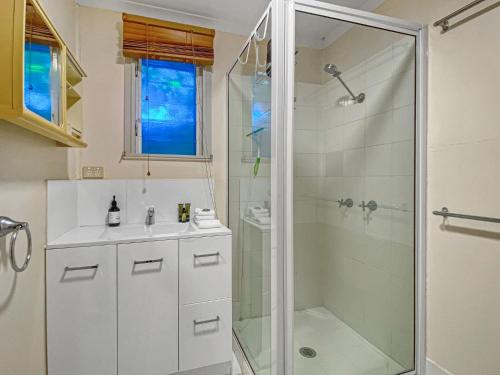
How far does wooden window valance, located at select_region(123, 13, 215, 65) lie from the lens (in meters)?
1.85

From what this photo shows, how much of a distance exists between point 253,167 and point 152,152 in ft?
2.91

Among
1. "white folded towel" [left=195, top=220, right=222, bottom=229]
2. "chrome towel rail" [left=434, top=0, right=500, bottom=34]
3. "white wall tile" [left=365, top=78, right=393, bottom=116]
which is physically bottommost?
"white folded towel" [left=195, top=220, right=222, bottom=229]

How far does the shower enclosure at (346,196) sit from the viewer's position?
53.2 inches

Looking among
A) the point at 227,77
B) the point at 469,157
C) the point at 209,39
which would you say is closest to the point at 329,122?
the point at 469,157

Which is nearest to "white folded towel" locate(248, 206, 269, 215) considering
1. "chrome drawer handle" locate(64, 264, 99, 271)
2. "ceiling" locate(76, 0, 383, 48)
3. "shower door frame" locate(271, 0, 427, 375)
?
"shower door frame" locate(271, 0, 427, 375)

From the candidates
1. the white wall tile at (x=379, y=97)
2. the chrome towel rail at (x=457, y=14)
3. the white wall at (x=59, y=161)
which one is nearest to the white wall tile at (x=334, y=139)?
the white wall tile at (x=379, y=97)

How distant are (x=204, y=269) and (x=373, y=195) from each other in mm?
1109

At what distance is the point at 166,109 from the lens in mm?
2033

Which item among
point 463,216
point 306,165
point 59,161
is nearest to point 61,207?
point 59,161

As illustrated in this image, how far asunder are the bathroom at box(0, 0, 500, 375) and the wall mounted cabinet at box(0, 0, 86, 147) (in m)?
0.01

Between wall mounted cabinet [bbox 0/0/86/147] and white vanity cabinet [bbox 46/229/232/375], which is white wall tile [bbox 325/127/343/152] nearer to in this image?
white vanity cabinet [bbox 46/229/232/375]

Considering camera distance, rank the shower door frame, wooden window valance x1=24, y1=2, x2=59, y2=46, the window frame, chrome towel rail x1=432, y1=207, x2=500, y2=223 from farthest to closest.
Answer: the window frame < the shower door frame < chrome towel rail x1=432, y1=207, x2=500, y2=223 < wooden window valance x1=24, y1=2, x2=59, y2=46

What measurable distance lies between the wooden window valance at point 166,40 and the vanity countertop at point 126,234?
4.13ft

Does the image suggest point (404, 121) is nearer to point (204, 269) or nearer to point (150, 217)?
point (204, 269)
